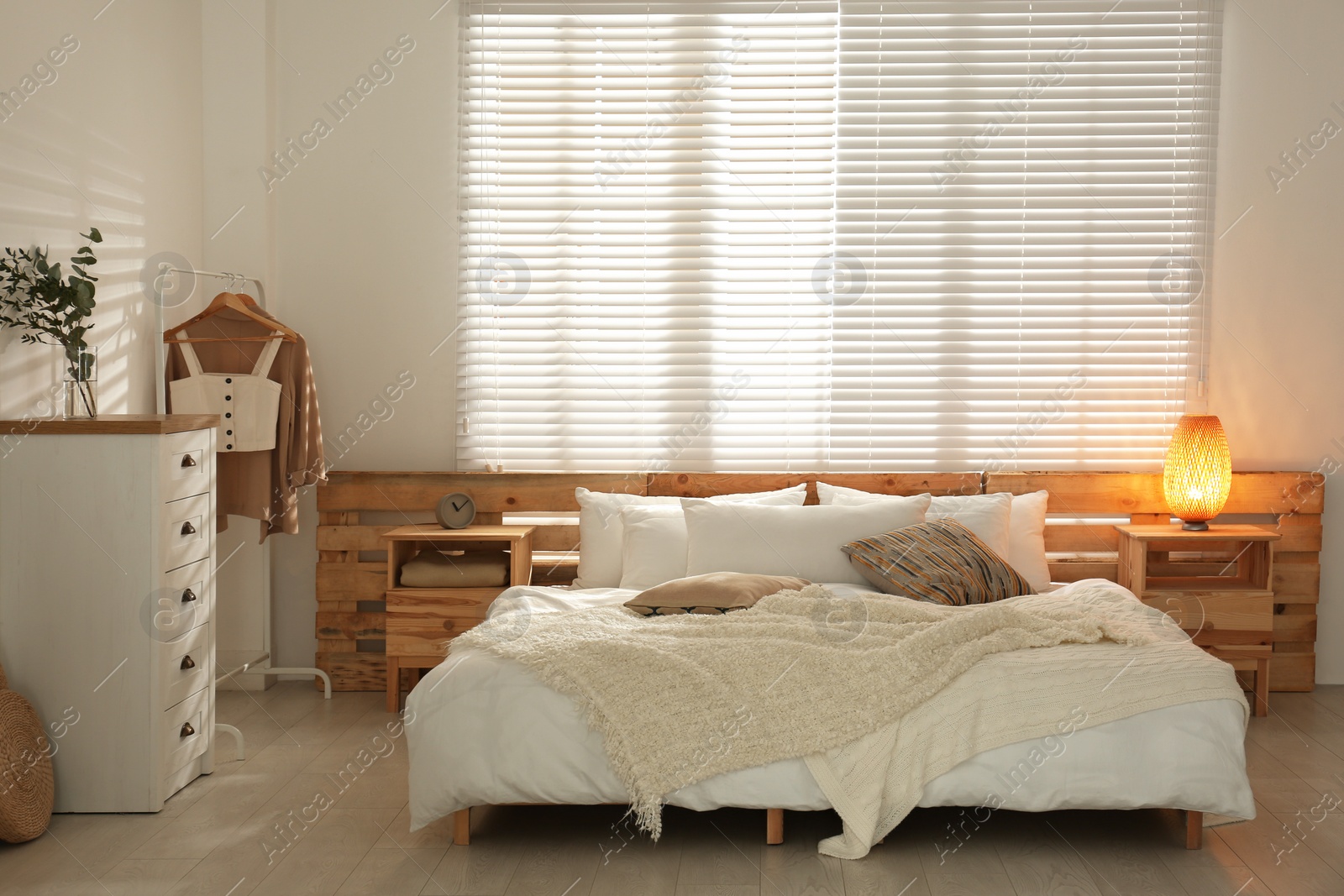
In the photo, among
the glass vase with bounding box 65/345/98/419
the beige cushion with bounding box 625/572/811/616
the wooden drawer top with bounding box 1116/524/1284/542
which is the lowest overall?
the beige cushion with bounding box 625/572/811/616

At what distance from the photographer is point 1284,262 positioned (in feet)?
13.4

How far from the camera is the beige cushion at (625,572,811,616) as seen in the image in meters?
3.04

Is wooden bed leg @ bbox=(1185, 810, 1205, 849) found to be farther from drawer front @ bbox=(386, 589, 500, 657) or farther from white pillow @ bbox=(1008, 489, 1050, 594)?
drawer front @ bbox=(386, 589, 500, 657)

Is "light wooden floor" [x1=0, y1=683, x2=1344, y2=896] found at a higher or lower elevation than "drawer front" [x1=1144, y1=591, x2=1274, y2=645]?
lower

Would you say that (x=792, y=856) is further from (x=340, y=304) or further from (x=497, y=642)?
(x=340, y=304)

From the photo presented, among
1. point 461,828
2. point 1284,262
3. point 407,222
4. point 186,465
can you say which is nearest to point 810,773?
point 461,828

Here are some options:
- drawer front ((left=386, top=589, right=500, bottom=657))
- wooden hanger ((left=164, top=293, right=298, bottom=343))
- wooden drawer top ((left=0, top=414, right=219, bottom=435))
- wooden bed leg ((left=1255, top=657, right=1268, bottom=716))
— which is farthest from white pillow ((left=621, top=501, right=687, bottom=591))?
wooden bed leg ((left=1255, top=657, right=1268, bottom=716))

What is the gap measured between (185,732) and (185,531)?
1.92 ft

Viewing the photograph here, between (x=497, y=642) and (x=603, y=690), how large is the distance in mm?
Result: 372

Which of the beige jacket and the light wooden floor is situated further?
the beige jacket

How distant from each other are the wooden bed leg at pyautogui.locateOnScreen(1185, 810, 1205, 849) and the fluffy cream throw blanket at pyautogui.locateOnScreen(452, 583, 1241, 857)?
31cm

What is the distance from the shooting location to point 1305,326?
4102 millimetres

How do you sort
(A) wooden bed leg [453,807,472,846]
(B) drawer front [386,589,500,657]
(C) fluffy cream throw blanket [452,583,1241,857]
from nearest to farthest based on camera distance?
1. (C) fluffy cream throw blanket [452,583,1241,857]
2. (A) wooden bed leg [453,807,472,846]
3. (B) drawer front [386,589,500,657]

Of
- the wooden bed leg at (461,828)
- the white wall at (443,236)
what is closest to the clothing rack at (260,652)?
the white wall at (443,236)
